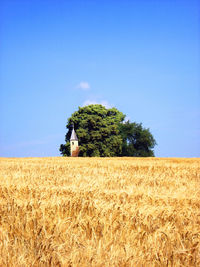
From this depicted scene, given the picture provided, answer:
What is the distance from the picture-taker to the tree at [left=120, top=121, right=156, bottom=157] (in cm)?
5414

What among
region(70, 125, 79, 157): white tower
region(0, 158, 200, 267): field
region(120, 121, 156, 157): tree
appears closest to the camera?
region(0, 158, 200, 267): field

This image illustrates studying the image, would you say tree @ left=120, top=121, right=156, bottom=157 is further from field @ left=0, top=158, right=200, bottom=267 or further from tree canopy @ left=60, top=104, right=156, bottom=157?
field @ left=0, top=158, right=200, bottom=267

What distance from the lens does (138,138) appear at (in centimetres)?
5528

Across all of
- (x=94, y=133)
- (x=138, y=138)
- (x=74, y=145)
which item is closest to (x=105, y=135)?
(x=94, y=133)

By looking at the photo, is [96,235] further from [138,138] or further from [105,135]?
[138,138]

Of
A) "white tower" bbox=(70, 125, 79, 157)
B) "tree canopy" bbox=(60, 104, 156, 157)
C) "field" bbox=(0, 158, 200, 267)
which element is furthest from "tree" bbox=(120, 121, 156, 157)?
"field" bbox=(0, 158, 200, 267)

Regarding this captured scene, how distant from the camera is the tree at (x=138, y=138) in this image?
2132 inches

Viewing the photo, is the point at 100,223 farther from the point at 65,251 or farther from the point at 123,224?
the point at 65,251

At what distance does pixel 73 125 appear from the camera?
4762 cm

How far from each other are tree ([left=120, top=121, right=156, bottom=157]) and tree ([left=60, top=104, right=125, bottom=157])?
600cm

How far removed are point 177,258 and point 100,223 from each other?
3.66 feet

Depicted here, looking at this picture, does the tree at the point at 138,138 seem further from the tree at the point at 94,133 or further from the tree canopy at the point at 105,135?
the tree at the point at 94,133

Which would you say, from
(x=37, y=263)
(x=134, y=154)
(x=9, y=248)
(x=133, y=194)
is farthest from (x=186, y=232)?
(x=134, y=154)

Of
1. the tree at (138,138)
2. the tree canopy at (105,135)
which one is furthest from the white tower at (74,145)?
the tree at (138,138)
